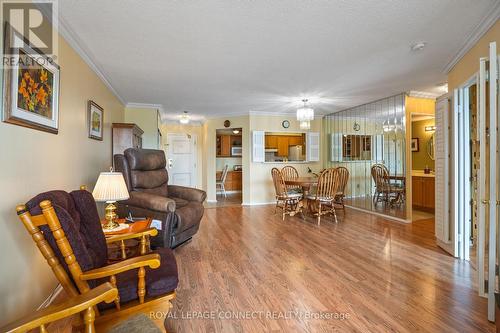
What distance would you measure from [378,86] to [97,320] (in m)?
4.48

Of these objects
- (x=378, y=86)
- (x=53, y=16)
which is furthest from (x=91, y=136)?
(x=378, y=86)

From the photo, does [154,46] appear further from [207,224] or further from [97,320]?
[207,224]

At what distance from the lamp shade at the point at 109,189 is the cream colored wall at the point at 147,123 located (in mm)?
3224

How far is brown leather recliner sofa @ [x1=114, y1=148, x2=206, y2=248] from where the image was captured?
97.7 inches

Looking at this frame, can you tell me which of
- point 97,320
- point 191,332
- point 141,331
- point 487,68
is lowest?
point 191,332

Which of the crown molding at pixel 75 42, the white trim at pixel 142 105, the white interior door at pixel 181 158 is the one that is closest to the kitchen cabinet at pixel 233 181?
the white interior door at pixel 181 158

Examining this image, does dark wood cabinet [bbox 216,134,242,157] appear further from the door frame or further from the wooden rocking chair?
the wooden rocking chair

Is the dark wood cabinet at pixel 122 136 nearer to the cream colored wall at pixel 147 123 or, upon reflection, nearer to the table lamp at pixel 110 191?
the cream colored wall at pixel 147 123

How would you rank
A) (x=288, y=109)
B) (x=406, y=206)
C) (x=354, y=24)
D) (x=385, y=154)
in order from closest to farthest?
(x=354, y=24) < (x=406, y=206) < (x=385, y=154) < (x=288, y=109)

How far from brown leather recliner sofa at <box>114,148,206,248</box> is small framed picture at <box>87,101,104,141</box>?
1.46 feet

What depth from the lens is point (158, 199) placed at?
8.22 ft

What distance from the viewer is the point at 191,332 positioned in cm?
149

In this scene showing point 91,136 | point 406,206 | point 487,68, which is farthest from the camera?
point 406,206

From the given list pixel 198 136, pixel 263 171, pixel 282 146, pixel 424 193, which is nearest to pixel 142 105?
pixel 198 136
